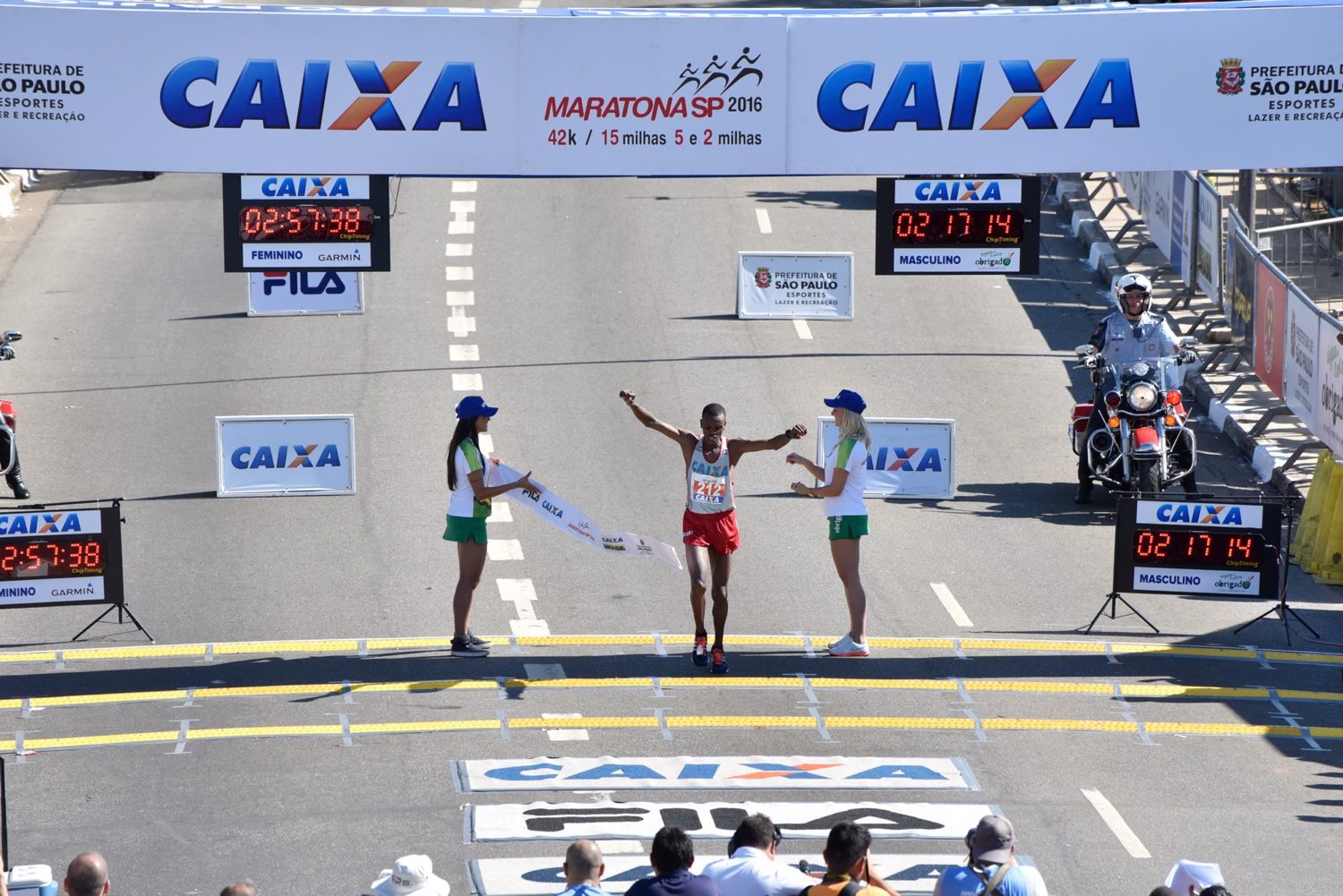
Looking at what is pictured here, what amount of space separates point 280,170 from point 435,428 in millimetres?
6498

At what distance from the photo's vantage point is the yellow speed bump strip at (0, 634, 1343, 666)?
639 inches

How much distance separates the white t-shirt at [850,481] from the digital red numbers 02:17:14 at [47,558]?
5.69 m

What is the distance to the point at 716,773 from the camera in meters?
13.5

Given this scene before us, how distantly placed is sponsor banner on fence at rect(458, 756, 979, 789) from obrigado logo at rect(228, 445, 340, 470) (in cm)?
767

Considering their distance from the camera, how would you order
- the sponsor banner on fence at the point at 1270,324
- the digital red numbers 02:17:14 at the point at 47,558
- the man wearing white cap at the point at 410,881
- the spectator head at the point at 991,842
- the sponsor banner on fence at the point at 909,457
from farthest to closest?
the sponsor banner on fence at the point at 1270,324 → the sponsor banner on fence at the point at 909,457 → the digital red numbers 02:17:14 at the point at 47,558 → the man wearing white cap at the point at 410,881 → the spectator head at the point at 991,842

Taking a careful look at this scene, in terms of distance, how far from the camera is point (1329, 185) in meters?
29.2

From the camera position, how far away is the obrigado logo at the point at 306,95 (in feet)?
55.0

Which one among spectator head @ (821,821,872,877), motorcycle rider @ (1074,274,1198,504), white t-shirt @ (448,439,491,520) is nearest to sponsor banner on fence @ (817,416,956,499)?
motorcycle rider @ (1074,274,1198,504)

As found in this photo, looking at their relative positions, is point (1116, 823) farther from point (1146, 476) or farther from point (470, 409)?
point (1146, 476)

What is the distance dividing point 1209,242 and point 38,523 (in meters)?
15.7

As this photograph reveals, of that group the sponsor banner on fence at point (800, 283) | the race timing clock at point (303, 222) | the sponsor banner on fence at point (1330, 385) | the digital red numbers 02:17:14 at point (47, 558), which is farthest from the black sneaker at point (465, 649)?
the sponsor banner on fence at point (800, 283)

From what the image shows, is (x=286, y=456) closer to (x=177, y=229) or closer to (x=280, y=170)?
(x=280, y=170)

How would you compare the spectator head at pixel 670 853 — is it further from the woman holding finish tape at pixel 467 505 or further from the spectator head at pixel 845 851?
the woman holding finish tape at pixel 467 505

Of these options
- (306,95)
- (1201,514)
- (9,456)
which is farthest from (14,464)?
(1201,514)
